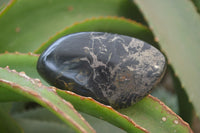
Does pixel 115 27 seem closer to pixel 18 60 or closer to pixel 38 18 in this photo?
pixel 38 18

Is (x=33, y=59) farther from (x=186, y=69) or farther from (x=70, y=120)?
(x=186, y=69)

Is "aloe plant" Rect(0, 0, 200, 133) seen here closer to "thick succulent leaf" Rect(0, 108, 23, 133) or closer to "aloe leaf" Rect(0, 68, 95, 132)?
"thick succulent leaf" Rect(0, 108, 23, 133)

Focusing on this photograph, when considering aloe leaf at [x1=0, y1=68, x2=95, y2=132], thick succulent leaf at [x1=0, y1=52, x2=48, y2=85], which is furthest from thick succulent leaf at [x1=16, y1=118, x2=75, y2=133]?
aloe leaf at [x1=0, y1=68, x2=95, y2=132]

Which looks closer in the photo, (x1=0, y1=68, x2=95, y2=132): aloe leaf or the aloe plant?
(x1=0, y1=68, x2=95, y2=132): aloe leaf

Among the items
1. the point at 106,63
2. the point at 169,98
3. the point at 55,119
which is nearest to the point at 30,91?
the point at 106,63

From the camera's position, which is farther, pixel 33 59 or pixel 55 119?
pixel 55 119

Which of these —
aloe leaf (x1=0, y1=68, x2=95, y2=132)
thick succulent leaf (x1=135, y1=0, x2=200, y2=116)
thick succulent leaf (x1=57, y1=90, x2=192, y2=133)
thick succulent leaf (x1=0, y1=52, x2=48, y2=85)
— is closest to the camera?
aloe leaf (x1=0, y1=68, x2=95, y2=132)

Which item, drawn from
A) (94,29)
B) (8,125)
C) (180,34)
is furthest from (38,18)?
(180,34)
